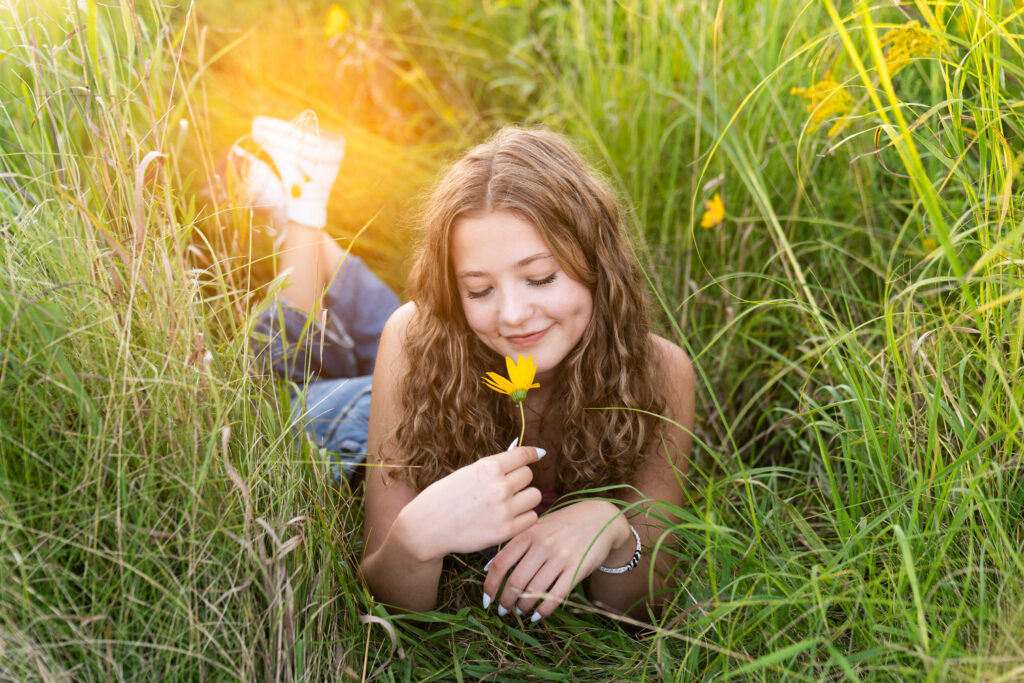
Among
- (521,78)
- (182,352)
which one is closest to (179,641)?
(182,352)

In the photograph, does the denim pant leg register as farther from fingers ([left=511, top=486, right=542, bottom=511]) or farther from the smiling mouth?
fingers ([left=511, top=486, right=542, bottom=511])

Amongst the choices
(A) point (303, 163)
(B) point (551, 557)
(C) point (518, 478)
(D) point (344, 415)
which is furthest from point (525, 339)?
(A) point (303, 163)

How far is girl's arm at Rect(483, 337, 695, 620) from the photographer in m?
1.42

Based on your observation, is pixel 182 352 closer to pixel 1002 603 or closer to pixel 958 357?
pixel 1002 603

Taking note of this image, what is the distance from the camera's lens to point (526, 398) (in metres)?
1.72

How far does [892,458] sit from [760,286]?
3.33 ft

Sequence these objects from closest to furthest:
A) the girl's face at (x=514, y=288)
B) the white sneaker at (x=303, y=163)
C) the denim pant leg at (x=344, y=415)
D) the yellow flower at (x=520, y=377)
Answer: the yellow flower at (x=520, y=377)
the girl's face at (x=514, y=288)
the denim pant leg at (x=344, y=415)
the white sneaker at (x=303, y=163)

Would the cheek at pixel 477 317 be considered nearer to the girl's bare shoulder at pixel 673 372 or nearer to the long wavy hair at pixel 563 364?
the long wavy hair at pixel 563 364

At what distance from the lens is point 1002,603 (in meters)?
1.11

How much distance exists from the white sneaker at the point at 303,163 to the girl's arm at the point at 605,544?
116 centimetres

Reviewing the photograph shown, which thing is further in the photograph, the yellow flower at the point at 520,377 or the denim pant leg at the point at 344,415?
the denim pant leg at the point at 344,415

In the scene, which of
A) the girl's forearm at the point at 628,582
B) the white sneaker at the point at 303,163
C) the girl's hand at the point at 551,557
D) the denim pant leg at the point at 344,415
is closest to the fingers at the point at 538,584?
the girl's hand at the point at 551,557

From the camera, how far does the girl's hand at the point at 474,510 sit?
135 centimetres

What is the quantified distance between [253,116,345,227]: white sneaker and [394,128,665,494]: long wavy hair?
752 millimetres
